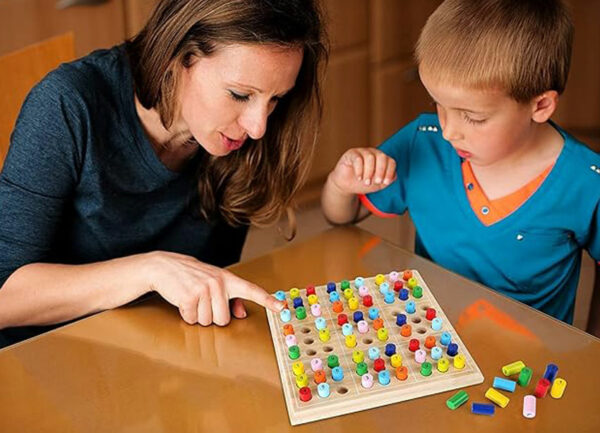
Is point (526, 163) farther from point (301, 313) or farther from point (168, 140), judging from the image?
point (168, 140)

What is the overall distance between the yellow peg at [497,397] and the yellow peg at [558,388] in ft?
0.17

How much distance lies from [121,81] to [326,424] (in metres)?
0.67

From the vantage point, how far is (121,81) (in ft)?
3.86

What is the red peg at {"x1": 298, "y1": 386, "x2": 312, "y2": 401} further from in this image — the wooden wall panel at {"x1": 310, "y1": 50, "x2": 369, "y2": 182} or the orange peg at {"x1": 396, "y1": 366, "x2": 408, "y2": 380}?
the wooden wall panel at {"x1": 310, "y1": 50, "x2": 369, "y2": 182}

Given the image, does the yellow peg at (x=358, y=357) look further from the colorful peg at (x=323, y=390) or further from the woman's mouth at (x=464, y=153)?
the woman's mouth at (x=464, y=153)

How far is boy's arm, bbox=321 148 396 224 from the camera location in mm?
1158

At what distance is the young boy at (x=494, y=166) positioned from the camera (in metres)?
1.07

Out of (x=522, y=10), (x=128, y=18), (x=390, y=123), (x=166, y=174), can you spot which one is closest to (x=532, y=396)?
(x=522, y=10)

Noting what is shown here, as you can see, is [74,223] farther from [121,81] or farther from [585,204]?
[585,204]

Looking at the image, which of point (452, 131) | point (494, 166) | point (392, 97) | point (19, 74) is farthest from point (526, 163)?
point (392, 97)

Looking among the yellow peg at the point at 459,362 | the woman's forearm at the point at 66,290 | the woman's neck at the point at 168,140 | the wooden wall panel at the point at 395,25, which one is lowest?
the wooden wall panel at the point at 395,25

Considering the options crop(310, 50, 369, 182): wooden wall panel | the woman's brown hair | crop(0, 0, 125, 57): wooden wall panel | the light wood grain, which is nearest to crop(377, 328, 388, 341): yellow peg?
the woman's brown hair

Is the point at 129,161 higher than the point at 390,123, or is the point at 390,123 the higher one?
the point at 129,161

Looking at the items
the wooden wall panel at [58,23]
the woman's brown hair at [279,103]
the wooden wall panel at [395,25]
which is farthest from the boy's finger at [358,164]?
the wooden wall panel at [395,25]
